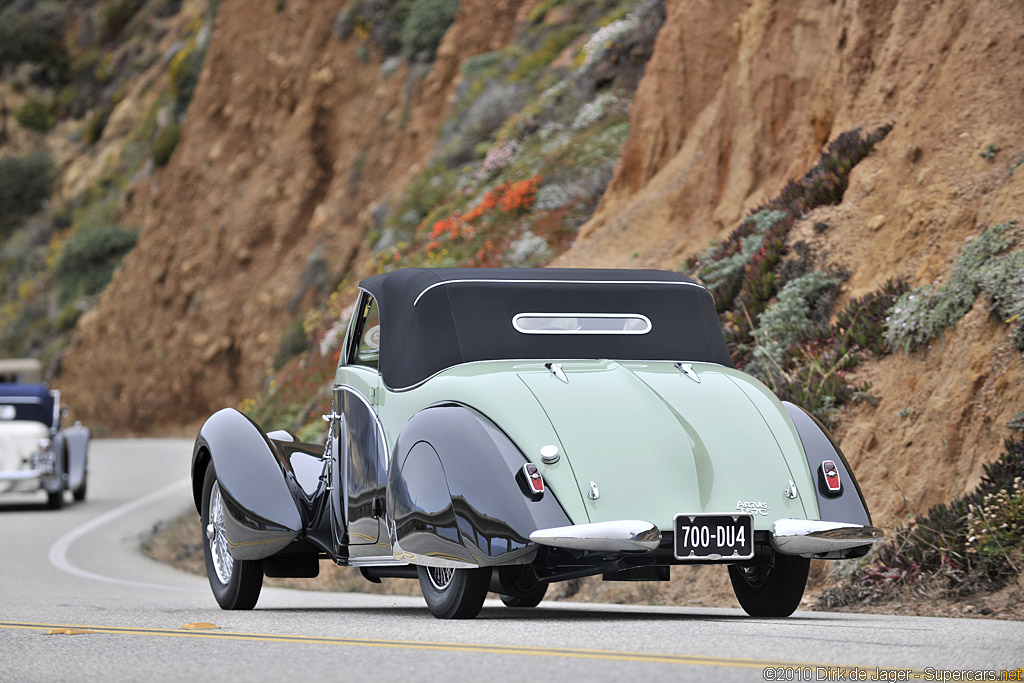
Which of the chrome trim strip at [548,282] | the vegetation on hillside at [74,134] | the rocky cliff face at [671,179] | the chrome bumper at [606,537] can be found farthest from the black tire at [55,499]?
the vegetation on hillside at [74,134]

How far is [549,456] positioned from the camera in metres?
6.66

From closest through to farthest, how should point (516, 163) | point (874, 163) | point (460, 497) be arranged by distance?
1. point (460, 497)
2. point (874, 163)
3. point (516, 163)

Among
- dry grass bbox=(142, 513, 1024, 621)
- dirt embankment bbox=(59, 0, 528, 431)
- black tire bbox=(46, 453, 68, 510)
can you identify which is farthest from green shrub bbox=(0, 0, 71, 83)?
dry grass bbox=(142, 513, 1024, 621)

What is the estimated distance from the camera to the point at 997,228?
11.0 m

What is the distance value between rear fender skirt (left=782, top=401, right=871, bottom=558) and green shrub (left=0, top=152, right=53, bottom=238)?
49.7 meters

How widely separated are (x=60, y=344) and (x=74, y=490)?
2402 cm

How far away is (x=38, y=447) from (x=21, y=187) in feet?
118

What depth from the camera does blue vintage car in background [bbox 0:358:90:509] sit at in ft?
63.7

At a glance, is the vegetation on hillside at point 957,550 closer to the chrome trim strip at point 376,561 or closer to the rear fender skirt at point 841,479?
the rear fender skirt at point 841,479

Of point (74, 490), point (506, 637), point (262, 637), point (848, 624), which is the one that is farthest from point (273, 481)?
point (74, 490)

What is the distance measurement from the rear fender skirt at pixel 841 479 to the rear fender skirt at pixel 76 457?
50.8 feet

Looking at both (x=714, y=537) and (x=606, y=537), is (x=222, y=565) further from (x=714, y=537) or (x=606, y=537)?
(x=714, y=537)

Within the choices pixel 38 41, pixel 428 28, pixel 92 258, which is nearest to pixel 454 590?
pixel 428 28

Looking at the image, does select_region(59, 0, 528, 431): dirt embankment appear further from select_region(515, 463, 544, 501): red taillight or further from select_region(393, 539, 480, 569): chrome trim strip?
select_region(515, 463, 544, 501): red taillight
